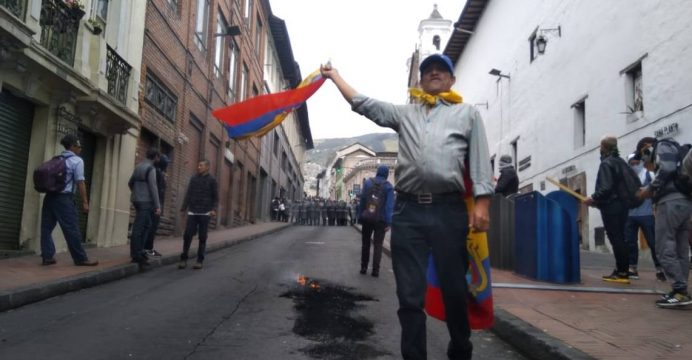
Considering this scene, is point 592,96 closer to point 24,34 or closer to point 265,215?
point 24,34

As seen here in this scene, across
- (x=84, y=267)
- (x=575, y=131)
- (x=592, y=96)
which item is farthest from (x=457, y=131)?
(x=575, y=131)

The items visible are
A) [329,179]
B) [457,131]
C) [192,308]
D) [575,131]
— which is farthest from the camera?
[329,179]

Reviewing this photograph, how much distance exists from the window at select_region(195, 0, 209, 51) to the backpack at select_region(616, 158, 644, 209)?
1450 cm

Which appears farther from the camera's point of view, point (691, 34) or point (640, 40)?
point (640, 40)

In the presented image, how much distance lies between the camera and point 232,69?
2441 cm

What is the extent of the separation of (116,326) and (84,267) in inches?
136

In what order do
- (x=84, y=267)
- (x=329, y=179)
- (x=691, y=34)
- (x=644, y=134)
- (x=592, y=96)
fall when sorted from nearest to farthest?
1. (x=84, y=267)
2. (x=691, y=34)
3. (x=644, y=134)
4. (x=592, y=96)
5. (x=329, y=179)

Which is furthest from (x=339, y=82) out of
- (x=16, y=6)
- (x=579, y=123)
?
(x=579, y=123)

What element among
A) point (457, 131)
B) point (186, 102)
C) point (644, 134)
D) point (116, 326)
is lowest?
point (116, 326)

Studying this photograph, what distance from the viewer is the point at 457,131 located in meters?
3.30

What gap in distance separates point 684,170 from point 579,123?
1260cm

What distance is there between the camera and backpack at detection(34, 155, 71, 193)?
7.50 m

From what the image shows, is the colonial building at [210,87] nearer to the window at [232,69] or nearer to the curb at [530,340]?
the window at [232,69]

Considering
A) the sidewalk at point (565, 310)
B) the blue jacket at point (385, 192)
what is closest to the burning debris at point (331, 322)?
the sidewalk at point (565, 310)
